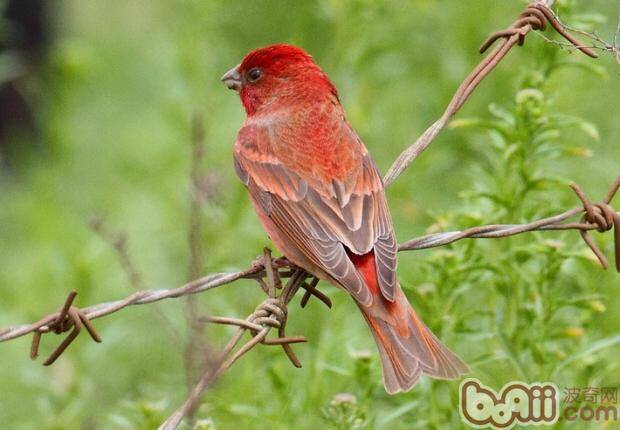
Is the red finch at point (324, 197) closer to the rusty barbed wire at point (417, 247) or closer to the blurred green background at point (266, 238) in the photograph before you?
the blurred green background at point (266, 238)

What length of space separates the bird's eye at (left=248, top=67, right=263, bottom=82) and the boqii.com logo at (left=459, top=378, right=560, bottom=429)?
6.76 ft

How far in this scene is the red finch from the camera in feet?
15.8

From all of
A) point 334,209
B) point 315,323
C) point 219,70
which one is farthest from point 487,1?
point 334,209

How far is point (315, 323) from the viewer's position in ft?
22.4

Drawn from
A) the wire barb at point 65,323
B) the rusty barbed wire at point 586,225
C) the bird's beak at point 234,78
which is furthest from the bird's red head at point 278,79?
the wire barb at point 65,323

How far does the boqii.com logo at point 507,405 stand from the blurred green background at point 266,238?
0.10 meters

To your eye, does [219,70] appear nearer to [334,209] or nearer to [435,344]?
[334,209]

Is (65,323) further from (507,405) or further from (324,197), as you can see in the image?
(507,405)

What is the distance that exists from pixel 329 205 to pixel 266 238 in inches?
56.3

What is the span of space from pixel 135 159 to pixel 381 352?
4658mm

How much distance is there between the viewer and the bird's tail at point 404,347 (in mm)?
4648

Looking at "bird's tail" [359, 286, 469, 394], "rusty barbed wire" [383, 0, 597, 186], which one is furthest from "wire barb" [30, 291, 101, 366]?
"rusty barbed wire" [383, 0, 597, 186]

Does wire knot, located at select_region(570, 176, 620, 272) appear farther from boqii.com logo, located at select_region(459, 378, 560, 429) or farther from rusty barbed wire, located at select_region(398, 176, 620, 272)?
boqii.com logo, located at select_region(459, 378, 560, 429)

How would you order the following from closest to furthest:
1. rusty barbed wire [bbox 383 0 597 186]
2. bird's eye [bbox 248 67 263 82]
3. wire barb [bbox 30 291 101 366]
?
wire barb [bbox 30 291 101 366] → rusty barbed wire [bbox 383 0 597 186] → bird's eye [bbox 248 67 263 82]
